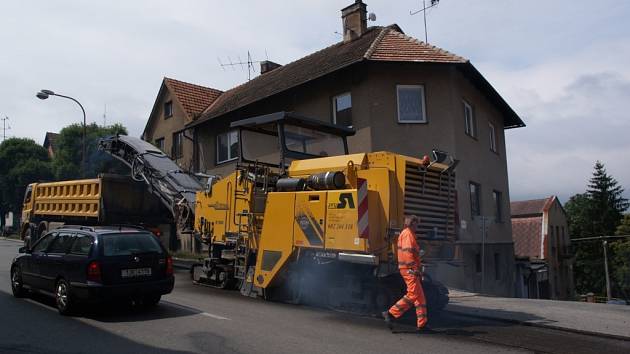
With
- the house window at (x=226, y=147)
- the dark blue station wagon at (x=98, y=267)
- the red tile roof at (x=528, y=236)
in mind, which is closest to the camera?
the dark blue station wagon at (x=98, y=267)

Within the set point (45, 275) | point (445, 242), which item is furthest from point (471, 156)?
point (45, 275)

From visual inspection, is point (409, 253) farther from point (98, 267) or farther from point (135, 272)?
point (98, 267)

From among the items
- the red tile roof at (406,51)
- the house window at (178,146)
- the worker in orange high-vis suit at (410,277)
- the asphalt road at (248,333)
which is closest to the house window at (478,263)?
the red tile roof at (406,51)

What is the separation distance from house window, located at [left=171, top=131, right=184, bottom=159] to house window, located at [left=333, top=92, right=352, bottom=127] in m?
11.1

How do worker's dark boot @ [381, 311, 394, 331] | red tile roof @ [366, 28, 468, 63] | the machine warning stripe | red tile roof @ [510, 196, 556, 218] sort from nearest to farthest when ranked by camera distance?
1. worker's dark boot @ [381, 311, 394, 331]
2. the machine warning stripe
3. red tile roof @ [366, 28, 468, 63]
4. red tile roof @ [510, 196, 556, 218]

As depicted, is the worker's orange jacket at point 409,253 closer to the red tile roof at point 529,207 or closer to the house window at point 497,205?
the house window at point 497,205

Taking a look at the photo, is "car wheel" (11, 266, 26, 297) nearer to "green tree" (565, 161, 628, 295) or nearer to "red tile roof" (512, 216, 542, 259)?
"red tile roof" (512, 216, 542, 259)

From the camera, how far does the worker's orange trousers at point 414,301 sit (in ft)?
24.0

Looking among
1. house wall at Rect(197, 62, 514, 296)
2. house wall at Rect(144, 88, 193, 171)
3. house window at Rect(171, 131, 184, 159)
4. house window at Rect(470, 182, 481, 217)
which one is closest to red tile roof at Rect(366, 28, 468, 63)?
house wall at Rect(197, 62, 514, 296)

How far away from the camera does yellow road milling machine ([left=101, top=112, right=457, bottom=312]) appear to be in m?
8.35

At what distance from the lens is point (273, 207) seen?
31.4 ft

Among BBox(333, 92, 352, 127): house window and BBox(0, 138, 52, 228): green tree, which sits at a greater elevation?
BBox(0, 138, 52, 228): green tree

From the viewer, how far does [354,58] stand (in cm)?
1627

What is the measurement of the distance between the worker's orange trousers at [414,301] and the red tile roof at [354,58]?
960cm
